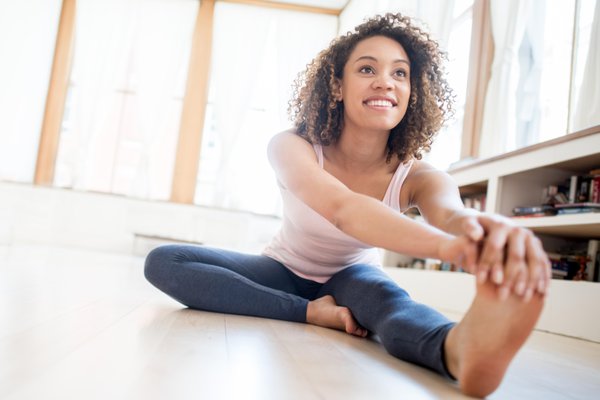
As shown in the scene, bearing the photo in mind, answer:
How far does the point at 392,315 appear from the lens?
1.28 meters

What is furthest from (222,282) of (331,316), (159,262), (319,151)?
(319,151)

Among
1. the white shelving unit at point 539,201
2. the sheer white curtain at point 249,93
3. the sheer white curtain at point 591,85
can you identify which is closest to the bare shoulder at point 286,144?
the white shelving unit at point 539,201

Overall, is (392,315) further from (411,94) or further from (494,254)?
(411,94)

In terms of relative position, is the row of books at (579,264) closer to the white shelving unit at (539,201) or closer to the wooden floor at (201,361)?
the white shelving unit at (539,201)

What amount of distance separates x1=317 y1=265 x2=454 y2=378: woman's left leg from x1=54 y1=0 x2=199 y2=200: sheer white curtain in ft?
17.0

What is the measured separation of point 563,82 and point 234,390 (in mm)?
2946

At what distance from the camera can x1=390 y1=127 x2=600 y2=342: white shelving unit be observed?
7.39 ft

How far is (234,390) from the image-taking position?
0.82 m

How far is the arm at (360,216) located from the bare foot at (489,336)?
3.2 inches

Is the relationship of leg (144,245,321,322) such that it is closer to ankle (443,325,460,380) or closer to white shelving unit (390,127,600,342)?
ankle (443,325,460,380)

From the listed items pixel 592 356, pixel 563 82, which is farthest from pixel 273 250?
pixel 563 82

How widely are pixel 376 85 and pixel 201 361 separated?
2.74 feet

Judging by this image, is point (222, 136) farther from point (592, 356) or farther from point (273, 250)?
point (592, 356)

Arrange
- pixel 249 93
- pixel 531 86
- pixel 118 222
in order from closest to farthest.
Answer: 1. pixel 531 86
2. pixel 118 222
3. pixel 249 93
